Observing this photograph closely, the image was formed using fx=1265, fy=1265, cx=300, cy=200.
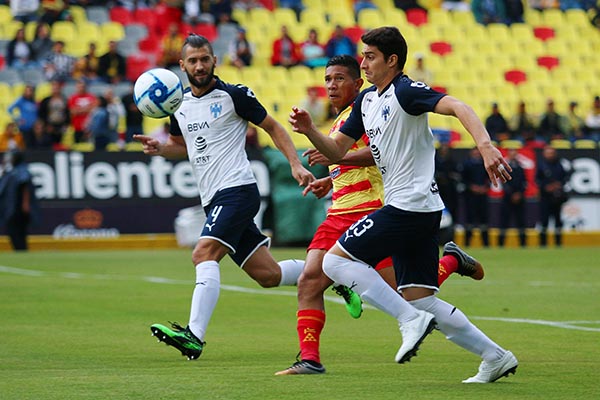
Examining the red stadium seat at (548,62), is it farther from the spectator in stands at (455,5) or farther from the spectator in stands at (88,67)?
the spectator in stands at (88,67)

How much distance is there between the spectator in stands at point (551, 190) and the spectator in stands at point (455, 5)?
9.20 m

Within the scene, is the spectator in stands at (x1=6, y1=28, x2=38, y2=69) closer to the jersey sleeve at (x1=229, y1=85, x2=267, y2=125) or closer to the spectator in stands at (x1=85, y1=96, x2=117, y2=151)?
the spectator in stands at (x1=85, y1=96, x2=117, y2=151)

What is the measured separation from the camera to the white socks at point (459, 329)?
7805 millimetres

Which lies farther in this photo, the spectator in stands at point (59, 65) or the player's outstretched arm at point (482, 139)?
the spectator in stands at point (59, 65)

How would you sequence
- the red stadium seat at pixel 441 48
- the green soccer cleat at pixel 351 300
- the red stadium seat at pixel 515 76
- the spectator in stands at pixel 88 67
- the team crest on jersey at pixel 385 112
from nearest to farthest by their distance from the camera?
the team crest on jersey at pixel 385 112
the green soccer cleat at pixel 351 300
the spectator in stands at pixel 88 67
the red stadium seat at pixel 515 76
the red stadium seat at pixel 441 48

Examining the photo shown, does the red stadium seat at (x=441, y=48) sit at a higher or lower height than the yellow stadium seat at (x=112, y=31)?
lower

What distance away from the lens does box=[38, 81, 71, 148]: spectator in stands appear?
25766 millimetres

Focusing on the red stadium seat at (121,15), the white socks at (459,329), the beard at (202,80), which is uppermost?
the red stadium seat at (121,15)

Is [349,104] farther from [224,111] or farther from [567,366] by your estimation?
[567,366]

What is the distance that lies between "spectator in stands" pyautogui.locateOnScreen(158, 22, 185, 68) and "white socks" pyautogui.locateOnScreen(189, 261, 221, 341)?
60.4ft

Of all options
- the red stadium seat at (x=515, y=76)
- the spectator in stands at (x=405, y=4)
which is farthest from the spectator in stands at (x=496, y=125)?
the spectator in stands at (x=405, y=4)

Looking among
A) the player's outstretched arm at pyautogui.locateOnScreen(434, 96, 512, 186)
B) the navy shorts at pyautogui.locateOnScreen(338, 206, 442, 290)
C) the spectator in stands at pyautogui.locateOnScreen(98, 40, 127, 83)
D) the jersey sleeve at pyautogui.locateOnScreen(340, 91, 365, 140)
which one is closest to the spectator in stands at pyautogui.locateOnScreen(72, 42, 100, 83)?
the spectator in stands at pyautogui.locateOnScreen(98, 40, 127, 83)

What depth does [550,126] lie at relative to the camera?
95.2ft

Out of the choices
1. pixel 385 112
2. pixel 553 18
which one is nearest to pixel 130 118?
pixel 553 18
